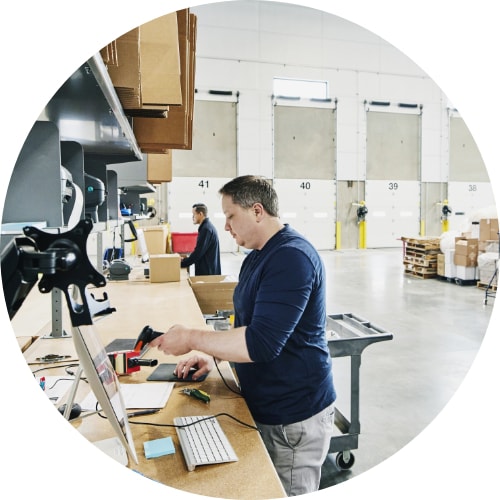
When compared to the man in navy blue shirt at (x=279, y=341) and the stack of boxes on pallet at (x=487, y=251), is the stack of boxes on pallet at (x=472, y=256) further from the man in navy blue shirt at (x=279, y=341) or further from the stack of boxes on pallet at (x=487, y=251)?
the man in navy blue shirt at (x=279, y=341)

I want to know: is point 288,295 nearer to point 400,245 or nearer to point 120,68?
point 120,68

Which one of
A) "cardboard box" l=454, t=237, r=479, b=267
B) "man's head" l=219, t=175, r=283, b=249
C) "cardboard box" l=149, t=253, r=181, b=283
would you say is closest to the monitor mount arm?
"man's head" l=219, t=175, r=283, b=249

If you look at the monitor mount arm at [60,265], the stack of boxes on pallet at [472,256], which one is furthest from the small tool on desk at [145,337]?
the stack of boxes on pallet at [472,256]

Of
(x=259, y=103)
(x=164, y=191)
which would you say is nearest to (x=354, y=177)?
(x=259, y=103)

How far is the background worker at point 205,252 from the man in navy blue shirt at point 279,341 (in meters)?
3.56

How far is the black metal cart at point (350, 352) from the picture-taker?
8.53ft

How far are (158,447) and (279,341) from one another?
514mm

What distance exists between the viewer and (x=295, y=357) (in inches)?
68.4

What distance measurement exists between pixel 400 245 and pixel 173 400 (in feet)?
47.9

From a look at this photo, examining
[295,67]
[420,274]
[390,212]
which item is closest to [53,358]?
[420,274]

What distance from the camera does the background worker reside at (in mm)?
5443

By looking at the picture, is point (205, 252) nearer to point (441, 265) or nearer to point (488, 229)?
point (488, 229)

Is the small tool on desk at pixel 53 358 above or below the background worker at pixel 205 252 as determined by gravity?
below

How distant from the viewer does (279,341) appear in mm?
1575
